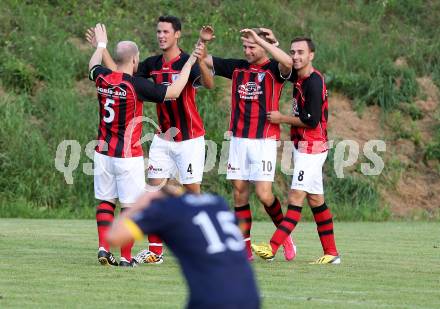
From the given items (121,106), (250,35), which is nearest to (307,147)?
(250,35)

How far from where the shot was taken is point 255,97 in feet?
38.0

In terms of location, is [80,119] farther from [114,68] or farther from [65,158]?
[114,68]

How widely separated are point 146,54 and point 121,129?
1283cm

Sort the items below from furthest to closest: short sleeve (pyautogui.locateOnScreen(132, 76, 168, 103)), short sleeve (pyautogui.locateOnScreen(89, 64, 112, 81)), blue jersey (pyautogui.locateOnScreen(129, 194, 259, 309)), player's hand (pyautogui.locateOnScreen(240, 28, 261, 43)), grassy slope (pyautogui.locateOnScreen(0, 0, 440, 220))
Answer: grassy slope (pyautogui.locateOnScreen(0, 0, 440, 220)) < player's hand (pyautogui.locateOnScreen(240, 28, 261, 43)) < short sleeve (pyautogui.locateOnScreen(89, 64, 112, 81)) < short sleeve (pyautogui.locateOnScreen(132, 76, 168, 103)) < blue jersey (pyautogui.locateOnScreen(129, 194, 259, 309))

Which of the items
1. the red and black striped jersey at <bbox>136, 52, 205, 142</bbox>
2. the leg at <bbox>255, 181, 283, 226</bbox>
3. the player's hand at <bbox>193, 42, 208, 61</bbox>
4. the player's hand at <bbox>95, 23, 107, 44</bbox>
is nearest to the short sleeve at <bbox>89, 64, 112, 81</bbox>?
the player's hand at <bbox>95, 23, 107, 44</bbox>

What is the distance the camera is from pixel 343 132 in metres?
22.4

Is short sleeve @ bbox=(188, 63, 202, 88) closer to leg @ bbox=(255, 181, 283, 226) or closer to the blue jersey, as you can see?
leg @ bbox=(255, 181, 283, 226)

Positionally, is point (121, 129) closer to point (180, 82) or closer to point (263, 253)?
point (180, 82)

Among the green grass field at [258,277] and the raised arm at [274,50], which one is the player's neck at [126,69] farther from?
the green grass field at [258,277]

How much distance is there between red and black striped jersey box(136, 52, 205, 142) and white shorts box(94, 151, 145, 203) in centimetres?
99

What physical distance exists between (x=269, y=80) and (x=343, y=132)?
11101 mm

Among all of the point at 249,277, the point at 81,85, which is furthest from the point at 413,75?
the point at 249,277

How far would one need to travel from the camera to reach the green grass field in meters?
8.34

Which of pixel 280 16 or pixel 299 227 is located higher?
pixel 280 16
